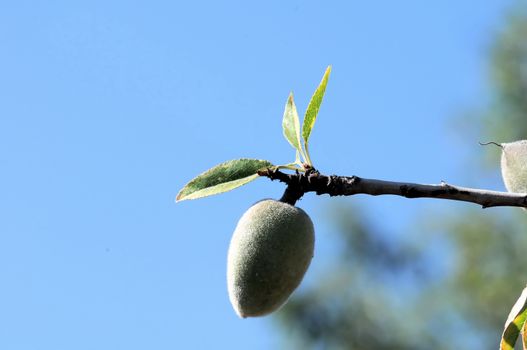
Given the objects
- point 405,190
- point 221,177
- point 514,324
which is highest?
point 221,177

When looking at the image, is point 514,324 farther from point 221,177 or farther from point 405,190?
point 221,177

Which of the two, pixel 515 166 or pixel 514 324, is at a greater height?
pixel 515 166

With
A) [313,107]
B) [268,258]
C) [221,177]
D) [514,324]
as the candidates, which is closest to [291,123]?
[313,107]

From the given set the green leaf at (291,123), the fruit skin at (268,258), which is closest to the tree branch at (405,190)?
the fruit skin at (268,258)

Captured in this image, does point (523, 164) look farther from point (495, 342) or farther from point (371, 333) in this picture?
point (371, 333)

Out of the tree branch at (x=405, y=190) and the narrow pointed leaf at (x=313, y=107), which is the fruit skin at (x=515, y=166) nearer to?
the tree branch at (x=405, y=190)

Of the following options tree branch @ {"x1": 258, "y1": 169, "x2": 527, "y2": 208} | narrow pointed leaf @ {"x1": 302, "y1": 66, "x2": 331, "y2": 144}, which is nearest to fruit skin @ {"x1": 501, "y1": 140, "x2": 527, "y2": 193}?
tree branch @ {"x1": 258, "y1": 169, "x2": 527, "y2": 208}
